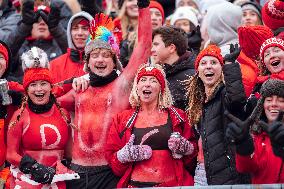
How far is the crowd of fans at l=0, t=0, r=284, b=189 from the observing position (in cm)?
984

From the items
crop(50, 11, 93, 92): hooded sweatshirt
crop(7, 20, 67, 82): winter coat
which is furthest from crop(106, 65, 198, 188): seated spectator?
crop(7, 20, 67, 82): winter coat

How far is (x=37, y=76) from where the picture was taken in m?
11.2

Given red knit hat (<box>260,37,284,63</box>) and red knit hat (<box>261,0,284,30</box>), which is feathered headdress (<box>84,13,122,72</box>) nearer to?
red knit hat (<box>260,37,284,63</box>)

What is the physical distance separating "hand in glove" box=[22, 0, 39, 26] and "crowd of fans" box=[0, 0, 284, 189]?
1.99ft

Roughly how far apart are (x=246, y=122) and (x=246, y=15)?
4519 mm

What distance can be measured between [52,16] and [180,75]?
2.21m

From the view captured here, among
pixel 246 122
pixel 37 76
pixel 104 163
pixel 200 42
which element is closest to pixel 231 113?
pixel 246 122

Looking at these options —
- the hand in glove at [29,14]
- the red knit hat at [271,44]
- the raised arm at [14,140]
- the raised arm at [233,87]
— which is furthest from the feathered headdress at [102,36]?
the raised arm at [233,87]

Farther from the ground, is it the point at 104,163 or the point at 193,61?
the point at 193,61

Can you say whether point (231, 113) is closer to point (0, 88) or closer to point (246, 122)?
point (246, 122)

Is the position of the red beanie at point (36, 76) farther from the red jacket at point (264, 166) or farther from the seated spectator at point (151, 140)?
the red jacket at point (264, 166)

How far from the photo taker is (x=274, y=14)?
11750 mm

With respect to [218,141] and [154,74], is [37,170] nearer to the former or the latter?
[154,74]

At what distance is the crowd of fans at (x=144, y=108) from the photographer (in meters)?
9.84
